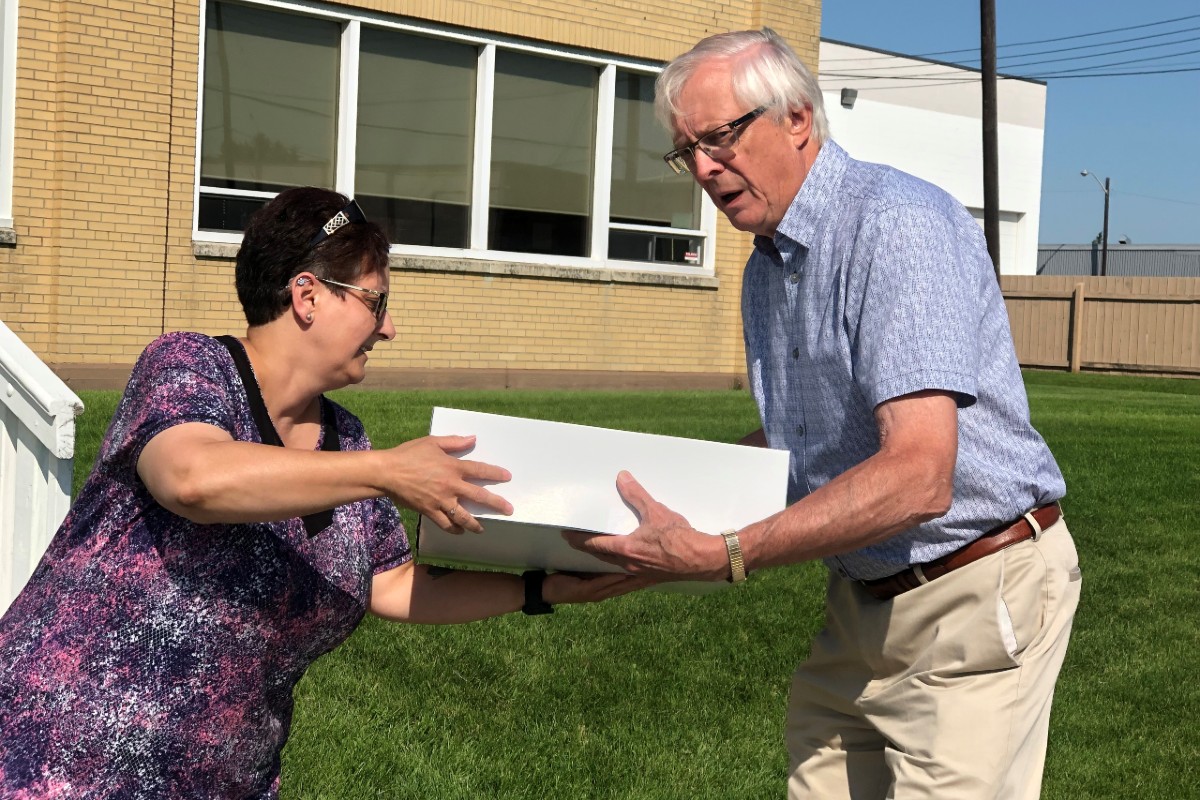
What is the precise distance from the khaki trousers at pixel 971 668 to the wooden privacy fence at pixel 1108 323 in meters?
26.0

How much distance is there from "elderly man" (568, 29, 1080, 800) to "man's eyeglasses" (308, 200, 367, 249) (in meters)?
0.70

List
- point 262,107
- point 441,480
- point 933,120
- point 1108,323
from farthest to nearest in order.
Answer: point 933,120 → point 1108,323 → point 262,107 → point 441,480

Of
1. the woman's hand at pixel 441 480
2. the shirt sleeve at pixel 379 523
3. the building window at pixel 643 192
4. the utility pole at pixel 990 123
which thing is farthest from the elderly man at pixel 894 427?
the utility pole at pixel 990 123

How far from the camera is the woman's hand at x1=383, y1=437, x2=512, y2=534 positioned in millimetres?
2416

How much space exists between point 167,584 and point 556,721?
293 cm

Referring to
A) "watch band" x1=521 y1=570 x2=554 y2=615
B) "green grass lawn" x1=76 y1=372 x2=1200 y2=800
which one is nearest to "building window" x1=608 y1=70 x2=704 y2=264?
"green grass lawn" x1=76 y1=372 x2=1200 y2=800

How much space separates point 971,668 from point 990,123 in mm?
19415

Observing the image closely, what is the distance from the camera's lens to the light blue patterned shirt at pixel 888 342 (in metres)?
2.62

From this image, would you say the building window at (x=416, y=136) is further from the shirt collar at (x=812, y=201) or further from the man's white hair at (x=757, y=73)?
the shirt collar at (x=812, y=201)

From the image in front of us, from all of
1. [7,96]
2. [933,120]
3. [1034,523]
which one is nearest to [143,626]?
[1034,523]

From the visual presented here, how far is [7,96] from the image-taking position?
12.5 meters

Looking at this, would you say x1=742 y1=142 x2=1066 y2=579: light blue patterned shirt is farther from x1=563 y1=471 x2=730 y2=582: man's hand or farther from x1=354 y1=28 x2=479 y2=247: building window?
x1=354 y1=28 x2=479 y2=247: building window

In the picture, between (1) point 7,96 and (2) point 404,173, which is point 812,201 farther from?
(2) point 404,173

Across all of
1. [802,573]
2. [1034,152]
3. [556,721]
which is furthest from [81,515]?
[1034,152]
